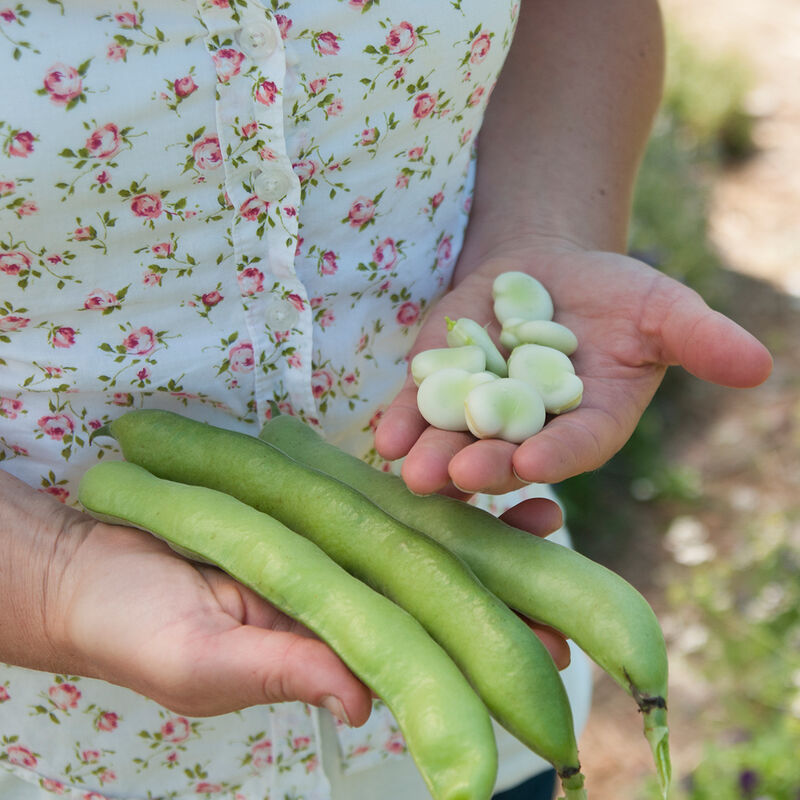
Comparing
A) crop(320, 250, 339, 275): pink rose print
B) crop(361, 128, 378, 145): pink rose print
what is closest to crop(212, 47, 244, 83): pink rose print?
crop(361, 128, 378, 145): pink rose print

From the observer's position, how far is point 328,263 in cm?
152

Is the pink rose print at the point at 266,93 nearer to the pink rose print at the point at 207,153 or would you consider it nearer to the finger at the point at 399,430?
the pink rose print at the point at 207,153

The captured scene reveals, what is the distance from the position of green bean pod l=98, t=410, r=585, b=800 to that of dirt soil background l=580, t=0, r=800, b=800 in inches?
85.3

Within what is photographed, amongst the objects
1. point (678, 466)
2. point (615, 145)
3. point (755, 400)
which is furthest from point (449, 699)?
point (755, 400)

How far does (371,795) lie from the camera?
1719 mm

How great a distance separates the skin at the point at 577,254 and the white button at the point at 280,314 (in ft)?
0.68

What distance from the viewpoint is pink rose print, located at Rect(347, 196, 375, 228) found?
1493 millimetres

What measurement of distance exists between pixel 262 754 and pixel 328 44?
1.13m

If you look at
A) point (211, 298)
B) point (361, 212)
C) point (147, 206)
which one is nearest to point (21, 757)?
point (211, 298)

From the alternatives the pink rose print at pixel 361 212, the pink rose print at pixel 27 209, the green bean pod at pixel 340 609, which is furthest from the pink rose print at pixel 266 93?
the green bean pod at pixel 340 609

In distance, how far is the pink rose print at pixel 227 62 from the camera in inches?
50.1

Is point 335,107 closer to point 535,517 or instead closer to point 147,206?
point 147,206

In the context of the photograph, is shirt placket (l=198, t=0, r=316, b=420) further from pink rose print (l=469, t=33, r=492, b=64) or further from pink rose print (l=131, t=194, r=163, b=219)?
pink rose print (l=469, t=33, r=492, b=64)

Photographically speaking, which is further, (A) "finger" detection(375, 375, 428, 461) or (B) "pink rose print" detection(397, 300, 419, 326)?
(B) "pink rose print" detection(397, 300, 419, 326)
